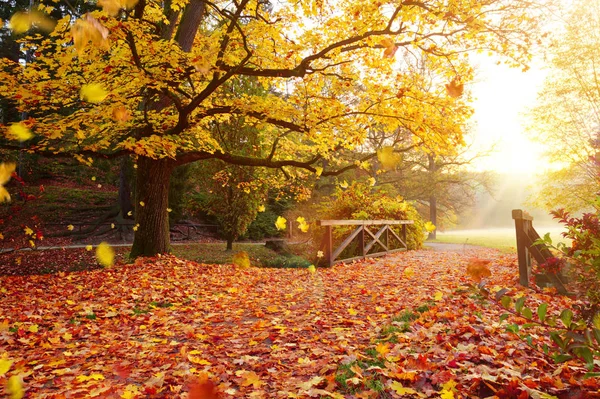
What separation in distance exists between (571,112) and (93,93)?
58.0 ft

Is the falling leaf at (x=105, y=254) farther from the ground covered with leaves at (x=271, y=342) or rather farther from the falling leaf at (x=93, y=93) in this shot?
the falling leaf at (x=93, y=93)

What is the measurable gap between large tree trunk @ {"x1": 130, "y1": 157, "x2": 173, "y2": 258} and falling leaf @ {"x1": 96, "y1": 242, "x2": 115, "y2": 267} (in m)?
3.49

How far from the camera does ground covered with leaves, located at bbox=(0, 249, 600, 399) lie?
2939 mm

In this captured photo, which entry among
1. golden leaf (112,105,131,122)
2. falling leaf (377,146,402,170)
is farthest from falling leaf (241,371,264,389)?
falling leaf (377,146,402,170)

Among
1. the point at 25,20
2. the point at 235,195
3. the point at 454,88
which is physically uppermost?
the point at 25,20

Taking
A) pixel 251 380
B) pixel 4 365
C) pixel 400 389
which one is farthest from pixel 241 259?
pixel 400 389

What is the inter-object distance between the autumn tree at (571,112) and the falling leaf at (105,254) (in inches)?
684

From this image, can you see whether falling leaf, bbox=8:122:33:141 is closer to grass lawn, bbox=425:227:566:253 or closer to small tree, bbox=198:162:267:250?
small tree, bbox=198:162:267:250

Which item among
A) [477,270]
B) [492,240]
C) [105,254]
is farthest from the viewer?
[492,240]

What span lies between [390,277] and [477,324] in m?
3.78

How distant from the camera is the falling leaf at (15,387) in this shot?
10.00 ft

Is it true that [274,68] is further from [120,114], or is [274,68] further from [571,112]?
[571,112]

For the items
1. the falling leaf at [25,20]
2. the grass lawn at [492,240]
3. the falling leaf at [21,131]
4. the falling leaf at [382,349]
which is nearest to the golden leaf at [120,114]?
the falling leaf at [21,131]

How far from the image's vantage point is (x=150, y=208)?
32.2 ft
